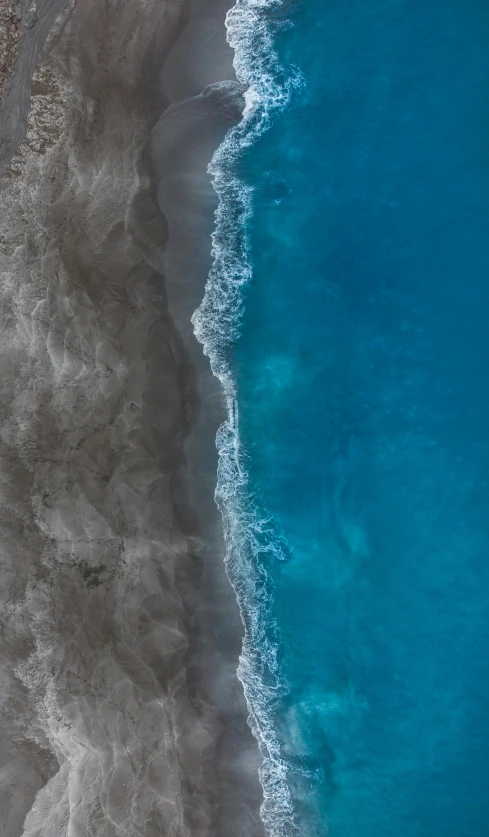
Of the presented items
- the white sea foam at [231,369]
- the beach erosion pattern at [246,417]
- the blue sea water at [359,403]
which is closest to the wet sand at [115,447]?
the beach erosion pattern at [246,417]

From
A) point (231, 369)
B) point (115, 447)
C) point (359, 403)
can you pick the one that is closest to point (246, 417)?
point (231, 369)

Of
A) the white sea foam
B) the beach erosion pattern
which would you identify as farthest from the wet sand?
the white sea foam

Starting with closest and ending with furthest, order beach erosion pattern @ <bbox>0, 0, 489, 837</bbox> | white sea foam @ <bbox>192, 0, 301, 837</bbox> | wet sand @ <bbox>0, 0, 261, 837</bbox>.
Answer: wet sand @ <bbox>0, 0, 261, 837</bbox> → beach erosion pattern @ <bbox>0, 0, 489, 837</bbox> → white sea foam @ <bbox>192, 0, 301, 837</bbox>

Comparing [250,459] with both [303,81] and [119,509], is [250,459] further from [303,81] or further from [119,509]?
[303,81]

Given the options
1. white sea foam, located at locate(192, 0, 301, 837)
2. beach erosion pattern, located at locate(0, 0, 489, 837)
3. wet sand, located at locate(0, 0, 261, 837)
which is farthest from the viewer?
white sea foam, located at locate(192, 0, 301, 837)

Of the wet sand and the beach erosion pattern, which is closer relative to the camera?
the wet sand

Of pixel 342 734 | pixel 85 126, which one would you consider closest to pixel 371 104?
pixel 85 126

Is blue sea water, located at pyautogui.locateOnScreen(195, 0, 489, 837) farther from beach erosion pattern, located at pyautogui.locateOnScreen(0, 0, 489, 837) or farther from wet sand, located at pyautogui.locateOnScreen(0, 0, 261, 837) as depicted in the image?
wet sand, located at pyautogui.locateOnScreen(0, 0, 261, 837)
